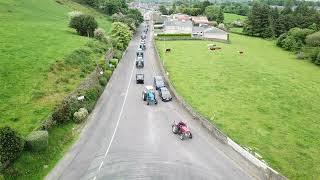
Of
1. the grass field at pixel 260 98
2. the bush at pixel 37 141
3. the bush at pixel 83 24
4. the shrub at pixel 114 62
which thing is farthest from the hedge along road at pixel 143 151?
the bush at pixel 83 24

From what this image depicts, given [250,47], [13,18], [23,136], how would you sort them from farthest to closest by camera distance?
[250,47] → [13,18] → [23,136]

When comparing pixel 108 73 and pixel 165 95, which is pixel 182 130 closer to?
pixel 165 95

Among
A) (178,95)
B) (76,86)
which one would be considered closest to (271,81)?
(178,95)

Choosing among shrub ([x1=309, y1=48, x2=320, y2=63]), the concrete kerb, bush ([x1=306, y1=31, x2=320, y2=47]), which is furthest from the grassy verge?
bush ([x1=306, y1=31, x2=320, y2=47])

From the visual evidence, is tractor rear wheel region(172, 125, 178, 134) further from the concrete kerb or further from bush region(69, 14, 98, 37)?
bush region(69, 14, 98, 37)

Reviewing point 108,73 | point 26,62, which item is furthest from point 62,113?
point 108,73

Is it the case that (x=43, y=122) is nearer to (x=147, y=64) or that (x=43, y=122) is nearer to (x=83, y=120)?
(x=83, y=120)

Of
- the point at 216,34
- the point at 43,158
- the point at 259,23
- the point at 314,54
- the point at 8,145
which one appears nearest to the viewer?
the point at 8,145
